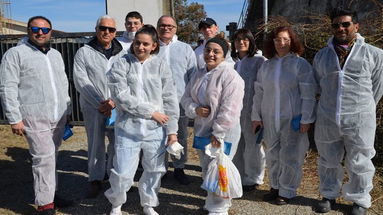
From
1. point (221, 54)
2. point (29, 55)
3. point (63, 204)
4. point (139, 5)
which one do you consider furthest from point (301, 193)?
point (139, 5)

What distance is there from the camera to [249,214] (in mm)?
3480

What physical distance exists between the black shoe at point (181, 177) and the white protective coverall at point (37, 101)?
152 cm

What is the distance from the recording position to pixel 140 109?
9.86ft

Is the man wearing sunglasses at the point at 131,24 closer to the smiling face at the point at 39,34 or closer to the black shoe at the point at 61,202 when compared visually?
the smiling face at the point at 39,34

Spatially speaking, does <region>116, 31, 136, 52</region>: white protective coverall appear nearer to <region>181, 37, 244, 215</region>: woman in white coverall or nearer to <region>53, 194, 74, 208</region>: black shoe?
<region>181, 37, 244, 215</region>: woman in white coverall

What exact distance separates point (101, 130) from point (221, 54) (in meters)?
1.62

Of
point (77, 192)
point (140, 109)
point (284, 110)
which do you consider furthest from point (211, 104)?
point (77, 192)

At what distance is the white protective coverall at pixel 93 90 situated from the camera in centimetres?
367

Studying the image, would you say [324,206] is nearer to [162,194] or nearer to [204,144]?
[204,144]

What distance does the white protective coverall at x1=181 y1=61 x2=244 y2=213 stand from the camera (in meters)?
3.03

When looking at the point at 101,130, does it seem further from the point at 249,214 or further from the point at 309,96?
the point at 309,96

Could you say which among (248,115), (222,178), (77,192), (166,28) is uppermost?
(166,28)

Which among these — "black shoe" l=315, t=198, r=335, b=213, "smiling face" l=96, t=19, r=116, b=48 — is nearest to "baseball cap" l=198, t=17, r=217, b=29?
"smiling face" l=96, t=19, r=116, b=48

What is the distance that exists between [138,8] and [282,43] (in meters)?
4.83
